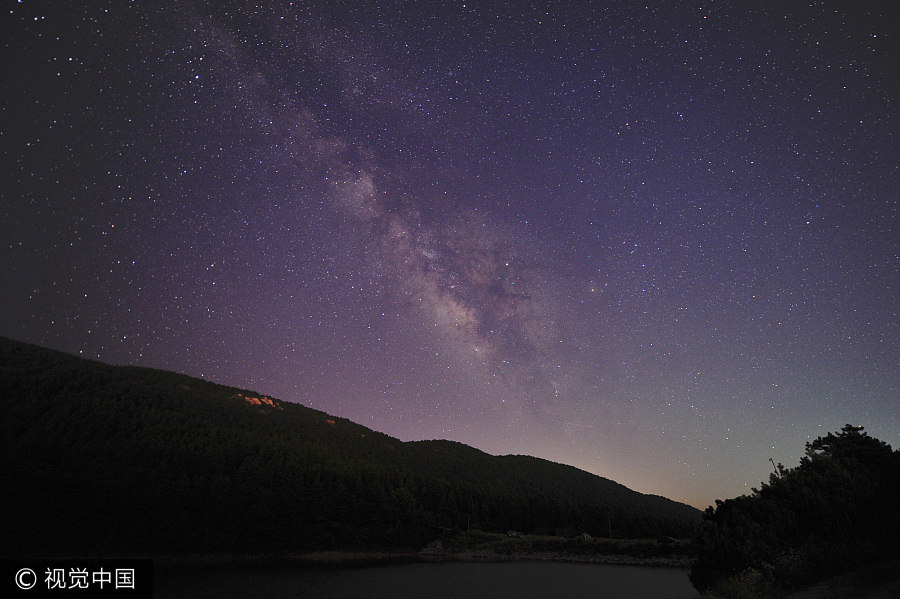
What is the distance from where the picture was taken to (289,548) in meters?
89.7

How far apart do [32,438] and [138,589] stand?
326 feet

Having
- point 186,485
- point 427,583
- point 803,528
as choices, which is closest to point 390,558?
point 186,485

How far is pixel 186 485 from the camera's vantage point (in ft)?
278

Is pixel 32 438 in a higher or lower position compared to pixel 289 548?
higher

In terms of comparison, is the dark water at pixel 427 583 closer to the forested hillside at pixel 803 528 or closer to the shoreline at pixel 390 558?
the shoreline at pixel 390 558

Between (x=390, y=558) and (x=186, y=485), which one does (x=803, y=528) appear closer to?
(x=390, y=558)

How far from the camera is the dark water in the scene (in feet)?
145

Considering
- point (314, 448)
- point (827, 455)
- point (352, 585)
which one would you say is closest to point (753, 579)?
point (827, 455)

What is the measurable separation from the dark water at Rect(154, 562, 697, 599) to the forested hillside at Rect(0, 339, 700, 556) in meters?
20.3

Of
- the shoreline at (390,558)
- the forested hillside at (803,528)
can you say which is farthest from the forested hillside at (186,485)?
the forested hillside at (803,528)

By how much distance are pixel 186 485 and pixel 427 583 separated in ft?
187

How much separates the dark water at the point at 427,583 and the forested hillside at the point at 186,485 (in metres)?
20.3

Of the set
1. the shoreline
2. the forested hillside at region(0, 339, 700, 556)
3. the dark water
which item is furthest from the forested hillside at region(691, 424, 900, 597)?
the forested hillside at region(0, 339, 700, 556)

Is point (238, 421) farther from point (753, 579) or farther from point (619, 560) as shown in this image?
point (753, 579)
